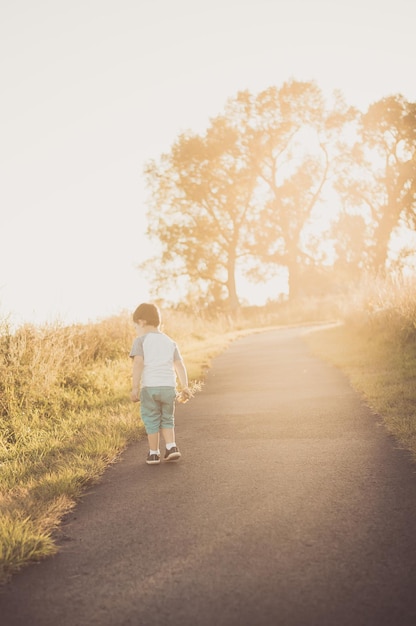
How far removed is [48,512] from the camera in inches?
156

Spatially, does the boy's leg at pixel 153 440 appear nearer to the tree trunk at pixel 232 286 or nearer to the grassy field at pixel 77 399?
the grassy field at pixel 77 399

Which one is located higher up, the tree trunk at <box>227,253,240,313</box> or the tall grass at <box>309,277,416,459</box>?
the tree trunk at <box>227,253,240,313</box>

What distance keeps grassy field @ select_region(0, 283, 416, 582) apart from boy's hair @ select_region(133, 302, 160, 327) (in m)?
1.49

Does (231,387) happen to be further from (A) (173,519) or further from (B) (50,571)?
(B) (50,571)

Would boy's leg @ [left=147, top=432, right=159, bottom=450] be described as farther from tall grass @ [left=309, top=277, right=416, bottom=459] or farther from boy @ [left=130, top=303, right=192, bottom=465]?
tall grass @ [left=309, top=277, right=416, bottom=459]

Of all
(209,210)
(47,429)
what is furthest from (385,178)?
(47,429)

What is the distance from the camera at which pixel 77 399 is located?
8297 mm

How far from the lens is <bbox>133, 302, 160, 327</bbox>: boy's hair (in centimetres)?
568

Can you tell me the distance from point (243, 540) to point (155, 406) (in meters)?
2.24

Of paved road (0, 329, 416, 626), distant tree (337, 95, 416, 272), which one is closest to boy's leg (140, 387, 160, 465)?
paved road (0, 329, 416, 626)

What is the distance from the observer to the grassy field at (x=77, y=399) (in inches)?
161

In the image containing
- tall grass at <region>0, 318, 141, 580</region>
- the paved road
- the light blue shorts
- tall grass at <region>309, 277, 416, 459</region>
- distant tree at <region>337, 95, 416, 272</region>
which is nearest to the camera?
the paved road

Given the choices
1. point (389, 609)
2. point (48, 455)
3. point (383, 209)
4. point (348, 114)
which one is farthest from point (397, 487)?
point (348, 114)

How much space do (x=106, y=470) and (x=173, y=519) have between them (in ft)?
5.20
